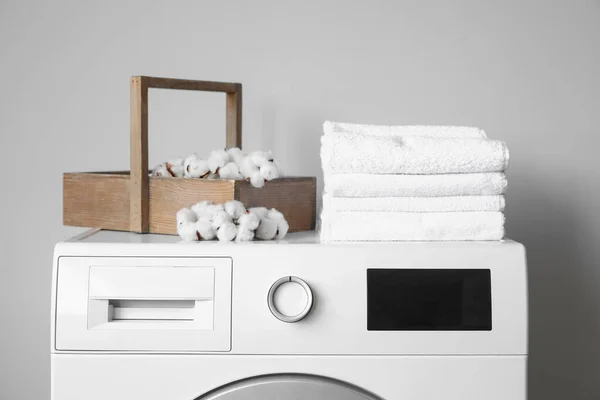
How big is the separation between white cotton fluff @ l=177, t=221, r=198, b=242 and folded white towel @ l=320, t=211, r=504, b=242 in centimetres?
24

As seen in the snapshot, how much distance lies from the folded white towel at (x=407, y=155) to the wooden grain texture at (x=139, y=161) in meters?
0.36

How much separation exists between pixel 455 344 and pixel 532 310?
79 cm

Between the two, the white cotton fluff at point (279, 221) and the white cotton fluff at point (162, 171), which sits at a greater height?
the white cotton fluff at point (162, 171)

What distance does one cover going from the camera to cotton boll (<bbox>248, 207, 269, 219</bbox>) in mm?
1180

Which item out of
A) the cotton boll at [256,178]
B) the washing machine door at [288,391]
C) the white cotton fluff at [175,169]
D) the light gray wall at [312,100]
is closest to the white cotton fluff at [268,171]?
the cotton boll at [256,178]

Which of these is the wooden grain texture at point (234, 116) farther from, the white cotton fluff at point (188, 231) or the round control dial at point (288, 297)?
the round control dial at point (288, 297)

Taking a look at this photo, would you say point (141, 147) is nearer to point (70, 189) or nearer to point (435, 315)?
point (70, 189)

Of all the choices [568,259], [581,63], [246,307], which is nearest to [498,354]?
[246,307]

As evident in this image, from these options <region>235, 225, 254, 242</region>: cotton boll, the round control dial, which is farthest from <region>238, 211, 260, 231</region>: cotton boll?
the round control dial

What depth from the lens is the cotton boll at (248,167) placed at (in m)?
1.23

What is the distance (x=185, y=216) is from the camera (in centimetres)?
114

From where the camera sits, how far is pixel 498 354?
1078 millimetres

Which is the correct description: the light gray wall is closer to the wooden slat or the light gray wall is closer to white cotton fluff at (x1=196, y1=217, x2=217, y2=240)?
the wooden slat

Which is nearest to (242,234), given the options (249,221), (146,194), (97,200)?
(249,221)
